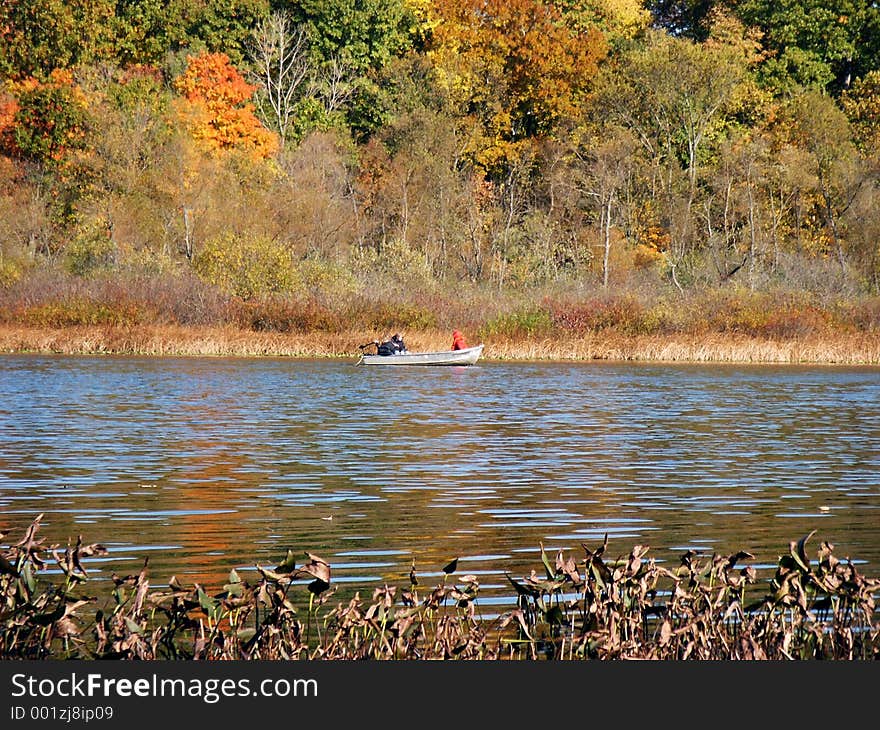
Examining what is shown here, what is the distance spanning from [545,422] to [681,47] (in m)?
48.3

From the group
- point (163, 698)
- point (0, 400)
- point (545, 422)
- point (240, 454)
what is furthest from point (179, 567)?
point (0, 400)

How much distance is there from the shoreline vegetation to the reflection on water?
250 centimetres

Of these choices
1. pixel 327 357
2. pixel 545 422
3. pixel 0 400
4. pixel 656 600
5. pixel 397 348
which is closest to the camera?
pixel 656 600

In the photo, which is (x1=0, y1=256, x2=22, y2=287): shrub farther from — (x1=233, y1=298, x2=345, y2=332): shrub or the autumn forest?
(x1=233, y1=298, x2=345, y2=332): shrub

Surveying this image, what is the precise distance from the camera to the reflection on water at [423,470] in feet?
49.3

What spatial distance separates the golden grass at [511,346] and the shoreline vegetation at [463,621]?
42192mm

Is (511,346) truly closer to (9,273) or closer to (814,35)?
(9,273)

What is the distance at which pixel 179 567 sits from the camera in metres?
13.4

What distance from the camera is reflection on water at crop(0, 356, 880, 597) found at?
15.0 m

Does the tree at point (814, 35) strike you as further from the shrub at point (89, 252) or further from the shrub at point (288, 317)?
the shrub at point (89, 252)

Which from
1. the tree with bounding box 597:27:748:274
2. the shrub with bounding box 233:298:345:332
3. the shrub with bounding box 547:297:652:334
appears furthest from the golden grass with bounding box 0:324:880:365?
the tree with bounding box 597:27:748:274

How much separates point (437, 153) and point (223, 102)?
36.7ft

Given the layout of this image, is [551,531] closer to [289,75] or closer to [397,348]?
[397,348]

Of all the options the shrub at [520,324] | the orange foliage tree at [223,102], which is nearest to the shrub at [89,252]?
the orange foliage tree at [223,102]
